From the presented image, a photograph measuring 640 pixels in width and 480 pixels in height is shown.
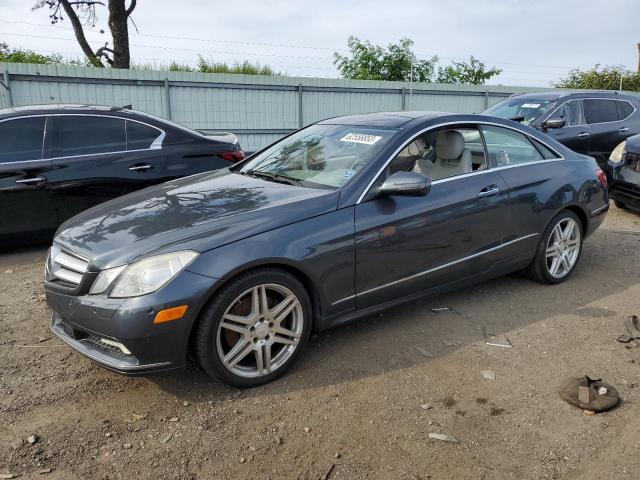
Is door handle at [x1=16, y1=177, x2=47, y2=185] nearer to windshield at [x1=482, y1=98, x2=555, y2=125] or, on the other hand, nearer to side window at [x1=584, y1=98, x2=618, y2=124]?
windshield at [x1=482, y1=98, x2=555, y2=125]

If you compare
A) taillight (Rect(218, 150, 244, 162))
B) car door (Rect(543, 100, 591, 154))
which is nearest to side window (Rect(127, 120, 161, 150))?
taillight (Rect(218, 150, 244, 162))

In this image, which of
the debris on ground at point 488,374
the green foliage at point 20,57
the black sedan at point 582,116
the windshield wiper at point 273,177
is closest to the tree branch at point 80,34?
the green foliage at point 20,57

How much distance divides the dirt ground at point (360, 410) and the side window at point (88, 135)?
2127 millimetres

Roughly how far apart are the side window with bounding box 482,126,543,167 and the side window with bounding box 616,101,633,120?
5.71 metres

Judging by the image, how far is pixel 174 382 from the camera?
10.5 feet

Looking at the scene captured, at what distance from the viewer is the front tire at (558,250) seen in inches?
182

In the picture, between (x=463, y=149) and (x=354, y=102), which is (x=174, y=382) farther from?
(x=354, y=102)

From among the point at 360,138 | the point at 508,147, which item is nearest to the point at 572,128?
the point at 508,147

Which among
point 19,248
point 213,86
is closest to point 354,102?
point 213,86

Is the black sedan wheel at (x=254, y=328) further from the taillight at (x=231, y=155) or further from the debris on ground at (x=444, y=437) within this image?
the taillight at (x=231, y=155)

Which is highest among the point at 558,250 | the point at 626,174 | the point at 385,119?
the point at 385,119

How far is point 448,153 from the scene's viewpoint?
13.6 ft

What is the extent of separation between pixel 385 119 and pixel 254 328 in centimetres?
201

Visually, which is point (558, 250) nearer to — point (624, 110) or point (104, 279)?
point (104, 279)
